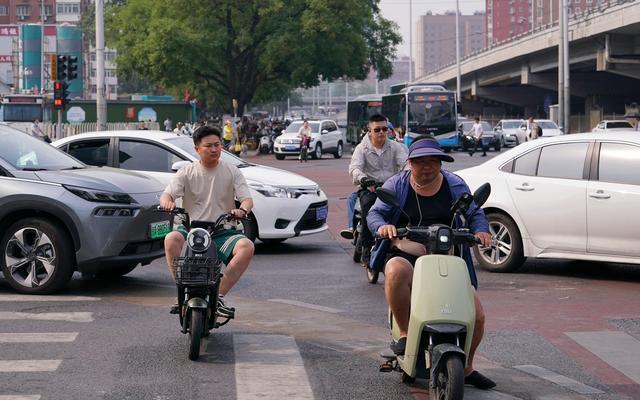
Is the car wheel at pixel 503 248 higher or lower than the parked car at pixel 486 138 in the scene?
lower

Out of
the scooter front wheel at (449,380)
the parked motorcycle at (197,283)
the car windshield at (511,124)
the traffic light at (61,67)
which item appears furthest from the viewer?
the car windshield at (511,124)

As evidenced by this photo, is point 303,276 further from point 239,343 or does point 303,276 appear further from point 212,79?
point 212,79

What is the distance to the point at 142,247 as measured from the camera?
1127 cm

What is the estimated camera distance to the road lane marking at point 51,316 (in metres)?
9.68

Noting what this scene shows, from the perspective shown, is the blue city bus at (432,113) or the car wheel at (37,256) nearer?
the car wheel at (37,256)

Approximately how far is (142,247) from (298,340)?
2900mm

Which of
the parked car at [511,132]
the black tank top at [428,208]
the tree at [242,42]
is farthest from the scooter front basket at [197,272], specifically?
the tree at [242,42]

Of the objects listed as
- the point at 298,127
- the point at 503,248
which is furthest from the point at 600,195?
the point at 298,127

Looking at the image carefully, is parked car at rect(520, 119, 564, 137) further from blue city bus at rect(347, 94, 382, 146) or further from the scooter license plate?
the scooter license plate

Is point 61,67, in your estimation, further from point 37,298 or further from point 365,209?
point 37,298

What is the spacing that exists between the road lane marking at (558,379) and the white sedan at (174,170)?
22.6ft

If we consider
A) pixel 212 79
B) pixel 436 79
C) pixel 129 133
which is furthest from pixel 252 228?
pixel 436 79

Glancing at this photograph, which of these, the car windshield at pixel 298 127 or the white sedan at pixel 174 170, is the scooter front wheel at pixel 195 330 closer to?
the white sedan at pixel 174 170

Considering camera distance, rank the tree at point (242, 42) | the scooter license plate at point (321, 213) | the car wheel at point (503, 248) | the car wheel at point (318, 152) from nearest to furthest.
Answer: the car wheel at point (503, 248) < the scooter license plate at point (321, 213) < the car wheel at point (318, 152) < the tree at point (242, 42)
